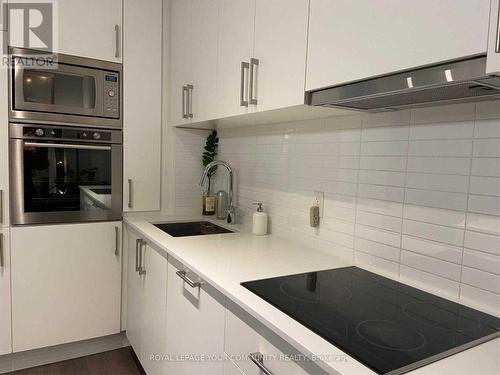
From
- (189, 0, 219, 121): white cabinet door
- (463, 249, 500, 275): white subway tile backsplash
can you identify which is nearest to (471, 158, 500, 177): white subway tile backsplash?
(463, 249, 500, 275): white subway tile backsplash

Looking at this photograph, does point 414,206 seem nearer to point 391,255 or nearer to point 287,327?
point 391,255

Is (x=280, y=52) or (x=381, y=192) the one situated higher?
(x=280, y=52)

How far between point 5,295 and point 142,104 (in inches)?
51.9

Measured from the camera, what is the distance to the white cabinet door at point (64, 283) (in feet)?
6.69

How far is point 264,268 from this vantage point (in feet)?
4.40

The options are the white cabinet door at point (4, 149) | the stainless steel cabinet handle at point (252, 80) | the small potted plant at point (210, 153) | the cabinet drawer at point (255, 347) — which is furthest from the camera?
the small potted plant at point (210, 153)

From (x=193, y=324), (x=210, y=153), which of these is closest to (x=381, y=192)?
(x=193, y=324)

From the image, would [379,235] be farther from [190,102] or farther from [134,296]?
[134,296]

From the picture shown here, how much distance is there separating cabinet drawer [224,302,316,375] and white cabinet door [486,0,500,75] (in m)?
0.71

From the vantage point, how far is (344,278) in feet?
4.22

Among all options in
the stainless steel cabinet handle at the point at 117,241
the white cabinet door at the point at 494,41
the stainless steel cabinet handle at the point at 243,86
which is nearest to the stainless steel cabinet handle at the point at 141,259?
the stainless steel cabinet handle at the point at 117,241

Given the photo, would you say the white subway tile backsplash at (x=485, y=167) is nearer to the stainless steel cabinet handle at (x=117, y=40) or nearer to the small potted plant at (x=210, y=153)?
the small potted plant at (x=210, y=153)

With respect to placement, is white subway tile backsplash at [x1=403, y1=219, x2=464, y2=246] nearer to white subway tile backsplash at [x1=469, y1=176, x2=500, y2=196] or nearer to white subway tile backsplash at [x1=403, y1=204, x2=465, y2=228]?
white subway tile backsplash at [x1=403, y1=204, x2=465, y2=228]

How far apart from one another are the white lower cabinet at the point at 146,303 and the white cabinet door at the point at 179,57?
798mm
